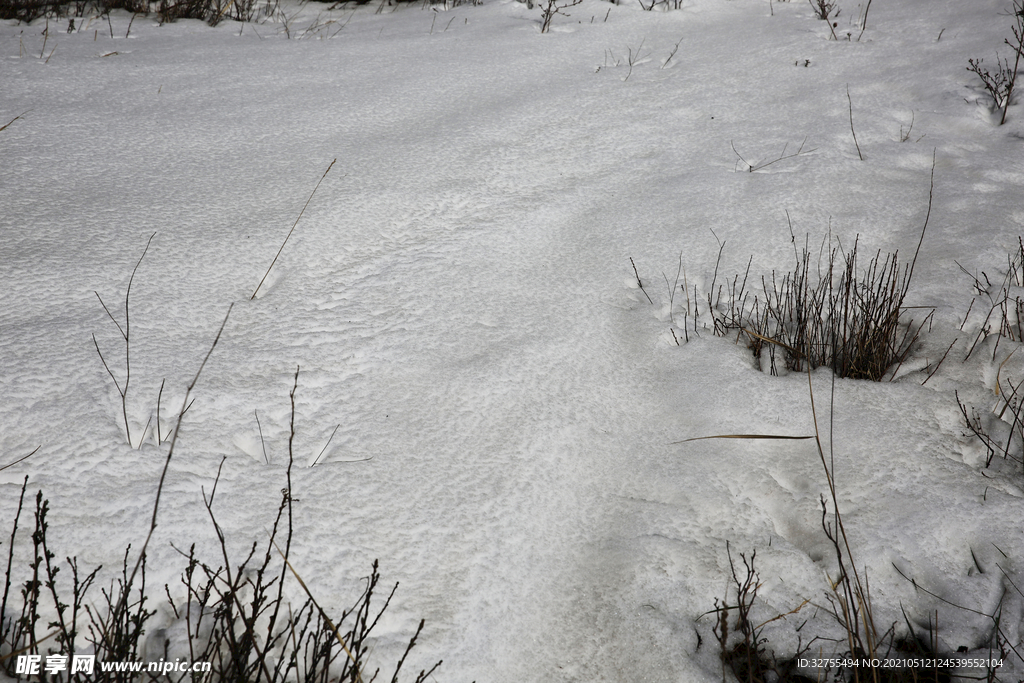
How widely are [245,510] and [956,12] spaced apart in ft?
18.0

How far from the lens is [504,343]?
2111mm

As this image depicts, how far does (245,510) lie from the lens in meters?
1.49

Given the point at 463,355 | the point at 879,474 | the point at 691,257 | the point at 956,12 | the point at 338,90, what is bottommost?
the point at 879,474

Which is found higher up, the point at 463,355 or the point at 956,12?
the point at 956,12

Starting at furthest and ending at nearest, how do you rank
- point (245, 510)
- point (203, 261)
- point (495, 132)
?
point (495, 132) → point (203, 261) → point (245, 510)

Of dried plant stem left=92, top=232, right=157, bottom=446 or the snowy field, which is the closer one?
the snowy field

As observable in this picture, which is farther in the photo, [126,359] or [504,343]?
[504,343]

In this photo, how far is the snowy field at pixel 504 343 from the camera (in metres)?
1.44

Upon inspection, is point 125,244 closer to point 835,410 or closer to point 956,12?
point 835,410

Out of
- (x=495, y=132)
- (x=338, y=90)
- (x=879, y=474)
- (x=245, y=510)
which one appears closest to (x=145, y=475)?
(x=245, y=510)

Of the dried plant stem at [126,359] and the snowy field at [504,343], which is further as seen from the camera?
the dried plant stem at [126,359]

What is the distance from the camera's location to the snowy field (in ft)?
4.74

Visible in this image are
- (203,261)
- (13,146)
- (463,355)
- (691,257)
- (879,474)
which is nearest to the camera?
(879,474)

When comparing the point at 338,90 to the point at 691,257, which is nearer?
the point at 691,257
